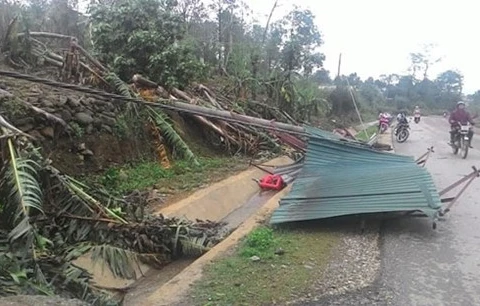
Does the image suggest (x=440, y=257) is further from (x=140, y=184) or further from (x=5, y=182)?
(x=140, y=184)

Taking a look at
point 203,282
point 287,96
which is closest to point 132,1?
point 287,96

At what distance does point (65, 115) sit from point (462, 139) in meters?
10.7

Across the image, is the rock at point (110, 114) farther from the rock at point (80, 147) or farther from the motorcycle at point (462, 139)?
the motorcycle at point (462, 139)

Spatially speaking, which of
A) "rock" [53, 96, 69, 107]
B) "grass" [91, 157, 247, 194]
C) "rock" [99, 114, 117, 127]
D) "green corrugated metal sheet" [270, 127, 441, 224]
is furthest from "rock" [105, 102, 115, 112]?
"green corrugated metal sheet" [270, 127, 441, 224]

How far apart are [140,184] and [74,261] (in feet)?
12.8

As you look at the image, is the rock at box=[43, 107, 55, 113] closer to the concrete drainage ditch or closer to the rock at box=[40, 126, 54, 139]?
the rock at box=[40, 126, 54, 139]

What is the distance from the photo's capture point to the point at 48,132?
26.6 ft

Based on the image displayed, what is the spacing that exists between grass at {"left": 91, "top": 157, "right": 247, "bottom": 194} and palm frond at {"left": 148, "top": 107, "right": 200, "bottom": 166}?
201mm

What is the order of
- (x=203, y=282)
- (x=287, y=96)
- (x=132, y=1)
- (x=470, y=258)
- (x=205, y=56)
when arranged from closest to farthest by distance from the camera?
(x=203, y=282)
(x=470, y=258)
(x=132, y=1)
(x=287, y=96)
(x=205, y=56)

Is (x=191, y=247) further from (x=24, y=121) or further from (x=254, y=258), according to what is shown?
(x=24, y=121)

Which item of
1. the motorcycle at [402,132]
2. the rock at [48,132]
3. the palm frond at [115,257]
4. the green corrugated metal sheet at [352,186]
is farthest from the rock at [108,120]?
the motorcycle at [402,132]

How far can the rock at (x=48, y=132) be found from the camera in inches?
318

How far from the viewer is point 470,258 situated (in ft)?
17.8

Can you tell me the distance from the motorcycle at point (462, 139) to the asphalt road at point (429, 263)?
611 cm
